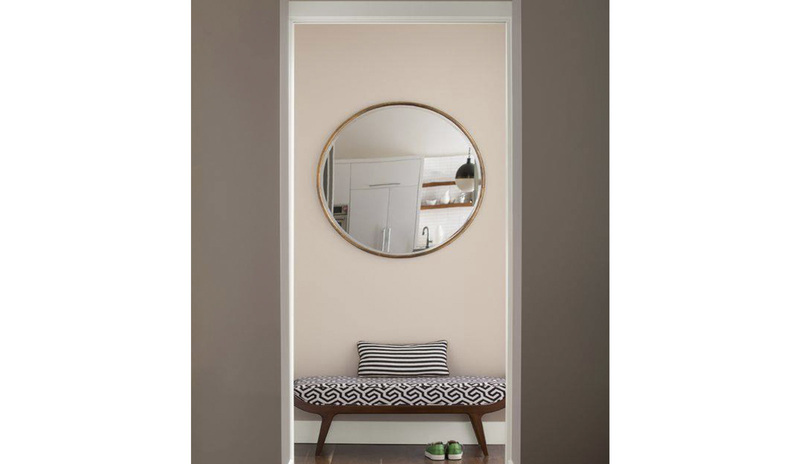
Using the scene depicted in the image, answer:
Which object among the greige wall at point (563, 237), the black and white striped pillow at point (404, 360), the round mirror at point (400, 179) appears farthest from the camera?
the round mirror at point (400, 179)

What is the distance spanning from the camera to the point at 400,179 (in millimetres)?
4152

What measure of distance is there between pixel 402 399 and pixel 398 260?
95 cm

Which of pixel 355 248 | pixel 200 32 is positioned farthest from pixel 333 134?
pixel 200 32

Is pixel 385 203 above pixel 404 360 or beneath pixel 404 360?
above

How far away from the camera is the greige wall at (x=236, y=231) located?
241 cm

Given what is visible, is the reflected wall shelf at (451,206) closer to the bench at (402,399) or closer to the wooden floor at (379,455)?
the bench at (402,399)

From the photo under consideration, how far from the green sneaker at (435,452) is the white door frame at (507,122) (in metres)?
0.90

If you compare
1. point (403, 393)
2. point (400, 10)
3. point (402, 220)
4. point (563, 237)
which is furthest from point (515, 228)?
point (402, 220)

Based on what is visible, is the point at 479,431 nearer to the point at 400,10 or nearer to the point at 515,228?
the point at 515,228

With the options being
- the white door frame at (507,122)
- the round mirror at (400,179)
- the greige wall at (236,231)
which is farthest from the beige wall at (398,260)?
the greige wall at (236,231)

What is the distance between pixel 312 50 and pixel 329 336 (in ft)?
6.24

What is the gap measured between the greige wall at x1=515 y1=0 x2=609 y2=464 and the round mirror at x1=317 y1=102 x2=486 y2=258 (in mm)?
1504

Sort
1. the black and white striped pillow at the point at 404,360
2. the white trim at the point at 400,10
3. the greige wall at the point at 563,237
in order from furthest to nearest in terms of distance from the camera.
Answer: the black and white striped pillow at the point at 404,360, the white trim at the point at 400,10, the greige wall at the point at 563,237

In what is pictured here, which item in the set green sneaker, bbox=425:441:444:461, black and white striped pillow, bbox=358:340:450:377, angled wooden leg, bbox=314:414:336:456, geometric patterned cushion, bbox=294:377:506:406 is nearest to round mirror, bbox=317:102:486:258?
black and white striped pillow, bbox=358:340:450:377
